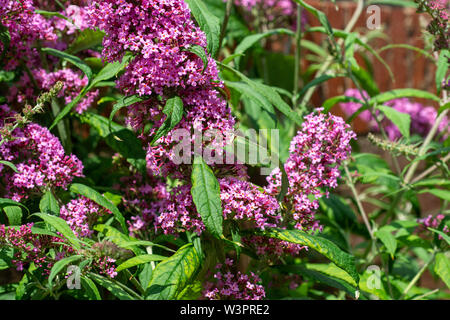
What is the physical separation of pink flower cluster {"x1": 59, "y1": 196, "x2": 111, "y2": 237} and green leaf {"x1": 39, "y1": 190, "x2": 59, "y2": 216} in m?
0.03

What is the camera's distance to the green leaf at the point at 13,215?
175 cm

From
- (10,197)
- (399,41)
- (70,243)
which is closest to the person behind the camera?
(70,243)

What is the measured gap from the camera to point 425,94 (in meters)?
2.65

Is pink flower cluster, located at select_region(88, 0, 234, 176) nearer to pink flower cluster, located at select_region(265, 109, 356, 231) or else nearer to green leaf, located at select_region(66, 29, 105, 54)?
pink flower cluster, located at select_region(265, 109, 356, 231)

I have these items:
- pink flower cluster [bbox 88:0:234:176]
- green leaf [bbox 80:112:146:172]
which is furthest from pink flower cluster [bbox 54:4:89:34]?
pink flower cluster [bbox 88:0:234:176]

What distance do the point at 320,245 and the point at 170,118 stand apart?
0.64 metres

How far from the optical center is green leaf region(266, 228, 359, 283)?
5.68 feet

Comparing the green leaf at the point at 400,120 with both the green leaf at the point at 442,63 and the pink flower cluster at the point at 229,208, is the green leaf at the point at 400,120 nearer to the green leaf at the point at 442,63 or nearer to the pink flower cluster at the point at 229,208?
the green leaf at the point at 442,63

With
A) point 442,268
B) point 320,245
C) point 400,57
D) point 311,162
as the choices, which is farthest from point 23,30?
point 400,57

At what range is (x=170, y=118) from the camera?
1.60 metres

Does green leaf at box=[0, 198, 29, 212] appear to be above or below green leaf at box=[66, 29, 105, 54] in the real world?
below
